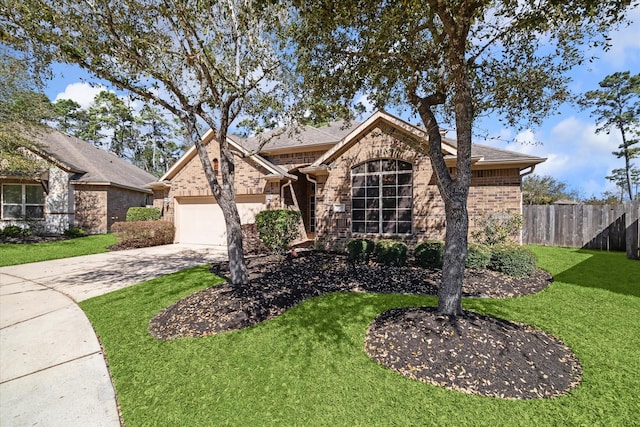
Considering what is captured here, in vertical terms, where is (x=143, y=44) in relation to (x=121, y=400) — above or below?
above

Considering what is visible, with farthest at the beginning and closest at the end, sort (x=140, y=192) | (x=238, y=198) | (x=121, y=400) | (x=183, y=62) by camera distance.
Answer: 1. (x=140, y=192)
2. (x=238, y=198)
3. (x=183, y=62)
4. (x=121, y=400)

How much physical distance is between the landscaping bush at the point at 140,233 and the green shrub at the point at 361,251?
10.5m

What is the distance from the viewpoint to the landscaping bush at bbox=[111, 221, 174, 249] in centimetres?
1325

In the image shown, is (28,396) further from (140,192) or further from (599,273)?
(140,192)

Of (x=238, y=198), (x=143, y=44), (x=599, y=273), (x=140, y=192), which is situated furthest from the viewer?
(x=140, y=192)

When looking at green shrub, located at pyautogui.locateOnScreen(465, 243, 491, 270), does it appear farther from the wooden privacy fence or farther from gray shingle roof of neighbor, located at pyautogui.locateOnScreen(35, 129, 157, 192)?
A: gray shingle roof of neighbor, located at pyautogui.locateOnScreen(35, 129, 157, 192)

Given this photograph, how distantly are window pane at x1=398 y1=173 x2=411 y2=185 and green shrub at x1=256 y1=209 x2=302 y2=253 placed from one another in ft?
14.1

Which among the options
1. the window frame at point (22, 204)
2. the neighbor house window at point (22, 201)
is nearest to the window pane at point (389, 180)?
the window frame at point (22, 204)

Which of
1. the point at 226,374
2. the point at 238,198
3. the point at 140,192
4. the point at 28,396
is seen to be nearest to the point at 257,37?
the point at 226,374

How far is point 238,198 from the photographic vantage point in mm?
13922

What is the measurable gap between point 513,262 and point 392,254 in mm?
3165

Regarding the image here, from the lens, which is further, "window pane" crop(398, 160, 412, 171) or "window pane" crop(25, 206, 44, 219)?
"window pane" crop(25, 206, 44, 219)

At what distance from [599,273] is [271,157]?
14082 millimetres

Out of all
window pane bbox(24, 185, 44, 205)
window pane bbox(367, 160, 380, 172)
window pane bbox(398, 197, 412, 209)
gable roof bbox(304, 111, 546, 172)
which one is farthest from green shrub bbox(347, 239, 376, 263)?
window pane bbox(24, 185, 44, 205)
